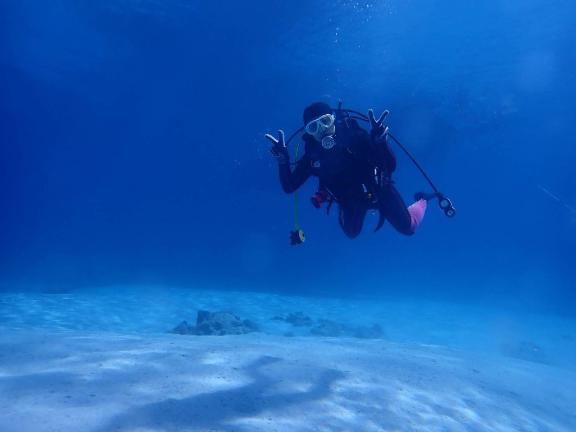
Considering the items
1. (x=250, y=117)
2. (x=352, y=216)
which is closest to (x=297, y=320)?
(x=352, y=216)

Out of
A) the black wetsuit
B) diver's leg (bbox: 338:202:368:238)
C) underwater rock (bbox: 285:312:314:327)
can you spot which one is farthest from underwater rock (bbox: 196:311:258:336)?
the black wetsuit

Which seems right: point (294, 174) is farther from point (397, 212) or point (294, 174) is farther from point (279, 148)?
point (397, 212)

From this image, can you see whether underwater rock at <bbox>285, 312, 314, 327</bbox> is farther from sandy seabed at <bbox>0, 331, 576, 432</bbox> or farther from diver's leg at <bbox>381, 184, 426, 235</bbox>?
diver's leg at <bbox>381, 184, 426, 235</bbox>

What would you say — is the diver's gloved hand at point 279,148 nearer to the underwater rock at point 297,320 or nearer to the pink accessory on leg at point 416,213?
the pink accessory on leg at point 416,213

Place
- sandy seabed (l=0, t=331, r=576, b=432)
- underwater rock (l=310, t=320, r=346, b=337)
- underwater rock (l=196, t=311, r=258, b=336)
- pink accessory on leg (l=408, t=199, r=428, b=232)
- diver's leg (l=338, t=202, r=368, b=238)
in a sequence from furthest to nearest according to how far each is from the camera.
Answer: underwater rock (l=310, t=320, r=346, b=337)
underwater rock (l=196, t=311, r=258, b=336)
pink accessory on leg (l=408, t=199, r=428, b=232)
diver's leg (l=338, t=202, r=368, b=238)
sandy seabed (l=0, t=331, r=576, b=432)

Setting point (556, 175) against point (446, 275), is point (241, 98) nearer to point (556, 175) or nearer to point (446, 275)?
point (446, 275)

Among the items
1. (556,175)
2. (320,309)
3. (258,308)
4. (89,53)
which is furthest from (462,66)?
Answer: (556,175)

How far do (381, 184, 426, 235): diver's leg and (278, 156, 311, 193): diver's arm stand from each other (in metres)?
1.23

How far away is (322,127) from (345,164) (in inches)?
25.1

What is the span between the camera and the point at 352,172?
5.56 meters

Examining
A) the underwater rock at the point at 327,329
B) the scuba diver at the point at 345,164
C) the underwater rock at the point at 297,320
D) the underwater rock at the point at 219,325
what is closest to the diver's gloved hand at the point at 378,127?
A: the scuba diver at the point at 345,164

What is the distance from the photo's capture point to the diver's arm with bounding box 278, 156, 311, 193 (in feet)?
19.7

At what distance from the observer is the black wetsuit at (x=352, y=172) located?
5.40 meters

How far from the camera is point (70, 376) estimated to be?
3.69m
